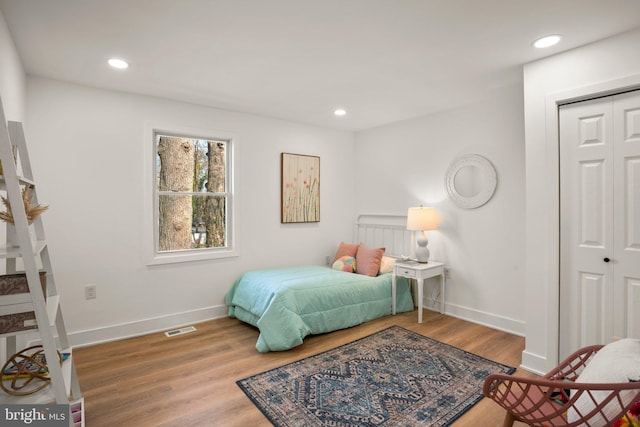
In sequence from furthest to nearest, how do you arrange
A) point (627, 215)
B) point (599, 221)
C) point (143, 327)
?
point (143, 327) < point (599, 221) < point (627, 215)

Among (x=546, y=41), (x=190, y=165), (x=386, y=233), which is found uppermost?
(x=546, y=41)

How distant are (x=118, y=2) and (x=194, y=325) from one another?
2.99m

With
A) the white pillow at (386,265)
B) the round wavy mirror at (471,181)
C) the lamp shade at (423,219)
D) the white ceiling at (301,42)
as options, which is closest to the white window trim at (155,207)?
the white ceiling at (301,42)

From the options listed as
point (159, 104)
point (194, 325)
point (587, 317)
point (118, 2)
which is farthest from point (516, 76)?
point (194, 325)

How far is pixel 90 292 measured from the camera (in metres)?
3.13

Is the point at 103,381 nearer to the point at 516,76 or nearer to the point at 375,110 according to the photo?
the point at 375,110

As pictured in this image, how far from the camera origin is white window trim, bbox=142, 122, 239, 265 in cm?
341

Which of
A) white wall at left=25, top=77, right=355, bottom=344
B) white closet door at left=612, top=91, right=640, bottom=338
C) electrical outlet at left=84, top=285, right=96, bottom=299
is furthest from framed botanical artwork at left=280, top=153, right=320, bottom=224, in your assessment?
white closet door at left=612, top=91, right=640, bottom=338

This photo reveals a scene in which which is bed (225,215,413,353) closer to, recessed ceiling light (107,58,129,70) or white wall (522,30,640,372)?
white wall (522,30,640,372)

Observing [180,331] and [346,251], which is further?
[346,251]

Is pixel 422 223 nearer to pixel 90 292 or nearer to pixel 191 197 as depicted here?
pixel 191 197

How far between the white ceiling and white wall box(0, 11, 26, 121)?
0.29 ft

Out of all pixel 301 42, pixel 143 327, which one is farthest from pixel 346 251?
→ pixel 301 42

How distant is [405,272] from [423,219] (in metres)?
0.64
